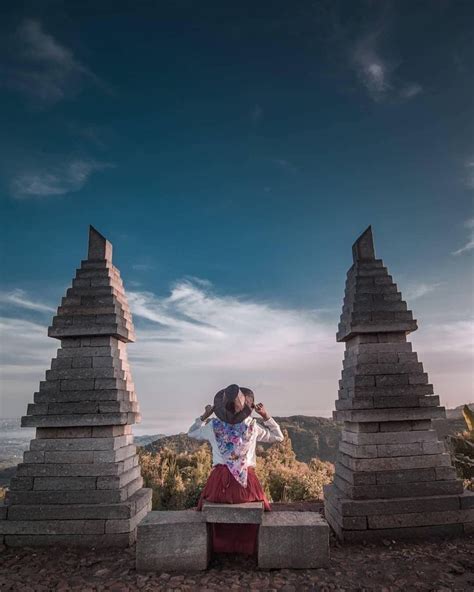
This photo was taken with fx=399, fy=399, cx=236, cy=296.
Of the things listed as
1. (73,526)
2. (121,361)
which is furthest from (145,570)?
(121,361)

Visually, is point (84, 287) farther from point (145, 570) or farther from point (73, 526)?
point (145, 570)

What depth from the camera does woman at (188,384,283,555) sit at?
568 cm

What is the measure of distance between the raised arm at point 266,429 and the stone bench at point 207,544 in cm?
101

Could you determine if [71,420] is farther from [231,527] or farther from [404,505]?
[404,505]

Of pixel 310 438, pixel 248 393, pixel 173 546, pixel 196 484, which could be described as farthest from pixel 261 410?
pixel 310 438

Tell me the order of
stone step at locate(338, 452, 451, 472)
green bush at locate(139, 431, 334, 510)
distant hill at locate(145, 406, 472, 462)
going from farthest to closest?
distant hill at locate(145, 406, 472, 462) → green bush at locate(139, 431, 334, 510) → stone step at locate(338, 452, 451, 472)

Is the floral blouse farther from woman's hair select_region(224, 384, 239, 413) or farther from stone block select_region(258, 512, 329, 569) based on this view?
stone block select_region(258, 512, 329, 569)

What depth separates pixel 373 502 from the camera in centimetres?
681

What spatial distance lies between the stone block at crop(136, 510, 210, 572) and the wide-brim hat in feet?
4.57

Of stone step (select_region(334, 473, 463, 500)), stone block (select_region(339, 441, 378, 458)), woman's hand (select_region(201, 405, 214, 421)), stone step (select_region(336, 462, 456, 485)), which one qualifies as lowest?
stone step (select_region(334, 473, 463, 500))

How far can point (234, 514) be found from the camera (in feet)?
17.5

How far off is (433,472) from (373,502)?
1.27m

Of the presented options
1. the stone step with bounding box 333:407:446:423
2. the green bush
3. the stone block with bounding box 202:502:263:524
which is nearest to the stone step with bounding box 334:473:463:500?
the stone step with bounding box 333:407:446:423

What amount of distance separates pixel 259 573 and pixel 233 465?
1375mm
